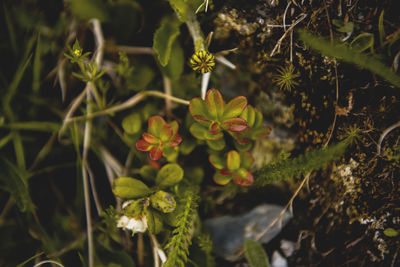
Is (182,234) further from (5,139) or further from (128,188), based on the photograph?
(5,139)

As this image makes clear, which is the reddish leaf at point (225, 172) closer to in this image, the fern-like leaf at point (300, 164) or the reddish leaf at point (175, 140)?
the fern-like leaf at point (300, 164)

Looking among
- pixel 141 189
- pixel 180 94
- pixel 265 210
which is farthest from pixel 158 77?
pixel 265 210

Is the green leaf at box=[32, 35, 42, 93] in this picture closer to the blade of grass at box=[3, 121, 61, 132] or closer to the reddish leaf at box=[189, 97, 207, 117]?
the blade of grass at box=[3, 121, 61, 132]

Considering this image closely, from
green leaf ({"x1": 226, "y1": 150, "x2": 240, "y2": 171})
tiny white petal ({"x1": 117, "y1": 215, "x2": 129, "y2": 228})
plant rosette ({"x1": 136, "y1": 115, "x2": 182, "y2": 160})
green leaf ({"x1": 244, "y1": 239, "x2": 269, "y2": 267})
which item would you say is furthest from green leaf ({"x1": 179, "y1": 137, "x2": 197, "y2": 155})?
green leaf ({"x1": 244, "y1": 239, "x2": 269, "y2": 267})

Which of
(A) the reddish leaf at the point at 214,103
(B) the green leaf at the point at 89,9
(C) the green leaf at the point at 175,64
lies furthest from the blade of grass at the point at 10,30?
(A) the reddish leaf at the point at 214,103

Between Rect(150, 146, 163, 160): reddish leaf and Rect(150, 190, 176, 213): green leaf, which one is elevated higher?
Rect(150, 146, 163, 160): reddish leaf

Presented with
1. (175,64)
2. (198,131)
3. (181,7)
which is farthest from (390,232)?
(181,7)

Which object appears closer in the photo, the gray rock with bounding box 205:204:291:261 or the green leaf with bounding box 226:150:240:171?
the green leaf with bounding box 226:150:240:171
